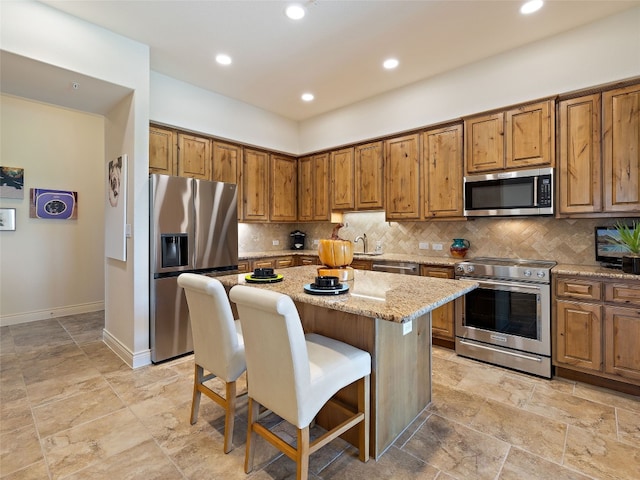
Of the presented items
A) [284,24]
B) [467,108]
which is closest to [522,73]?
[467,108]

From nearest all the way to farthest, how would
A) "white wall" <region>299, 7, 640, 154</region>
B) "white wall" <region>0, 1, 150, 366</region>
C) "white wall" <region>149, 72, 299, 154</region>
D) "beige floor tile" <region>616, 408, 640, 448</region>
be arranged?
"beige floor tile" <region>616, 408, 640, 448</region>
"white wall" <region>0, 1, 150, 366</region>
"white wall" <region>299, 7, 640, 154</region>
"white wall" <region>149, 72, 299, 154</region>

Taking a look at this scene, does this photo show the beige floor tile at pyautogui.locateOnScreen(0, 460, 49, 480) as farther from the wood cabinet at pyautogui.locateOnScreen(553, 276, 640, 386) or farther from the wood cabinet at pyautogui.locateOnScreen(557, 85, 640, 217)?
→ the wood cabinet at pyautogui.locateOnScreen(557, 85, 640, 217)

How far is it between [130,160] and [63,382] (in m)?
2.04

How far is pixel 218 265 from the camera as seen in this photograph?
357 centimetres

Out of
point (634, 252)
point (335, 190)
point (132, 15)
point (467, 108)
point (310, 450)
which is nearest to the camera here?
point (310, 450)

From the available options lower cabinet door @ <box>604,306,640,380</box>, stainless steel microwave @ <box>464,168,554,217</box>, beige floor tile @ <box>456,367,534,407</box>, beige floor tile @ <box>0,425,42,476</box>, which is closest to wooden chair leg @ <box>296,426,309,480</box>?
beige floor tile @ <box>0,425,42,476</box>

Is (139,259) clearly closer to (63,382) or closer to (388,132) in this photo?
(63,382)

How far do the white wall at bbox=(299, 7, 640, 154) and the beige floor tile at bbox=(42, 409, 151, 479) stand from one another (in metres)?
3.98

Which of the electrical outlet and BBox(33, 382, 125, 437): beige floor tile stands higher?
the electrical outlet

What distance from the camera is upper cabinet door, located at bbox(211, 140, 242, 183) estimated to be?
4199 millimetres

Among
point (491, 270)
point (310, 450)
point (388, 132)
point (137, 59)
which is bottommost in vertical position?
point (310, 450)

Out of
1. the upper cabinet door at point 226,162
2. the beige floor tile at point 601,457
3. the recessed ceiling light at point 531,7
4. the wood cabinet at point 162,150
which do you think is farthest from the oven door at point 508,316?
the wood cabinet at point 162,150

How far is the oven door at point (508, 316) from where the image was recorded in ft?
9.07

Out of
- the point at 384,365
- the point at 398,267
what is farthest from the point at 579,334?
the point at 384,365
